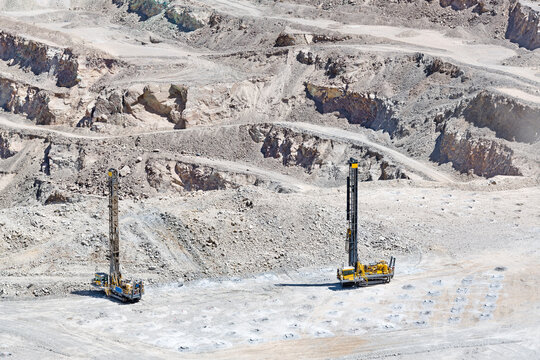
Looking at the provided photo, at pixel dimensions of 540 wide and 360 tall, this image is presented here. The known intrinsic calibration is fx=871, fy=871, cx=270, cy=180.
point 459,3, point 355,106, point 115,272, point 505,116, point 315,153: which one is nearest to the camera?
point 115,272

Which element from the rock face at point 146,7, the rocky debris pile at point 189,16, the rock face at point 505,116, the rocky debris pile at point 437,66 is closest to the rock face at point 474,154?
the rock face at point 505,116

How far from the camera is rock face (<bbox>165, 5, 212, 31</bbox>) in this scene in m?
68.9

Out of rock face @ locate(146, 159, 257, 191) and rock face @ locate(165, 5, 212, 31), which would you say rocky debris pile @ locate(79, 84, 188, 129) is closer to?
rock face @ locate(146, 159, 257, 191)

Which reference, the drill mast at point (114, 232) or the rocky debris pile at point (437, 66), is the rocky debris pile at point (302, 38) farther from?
the drill mast at point (114, 232)

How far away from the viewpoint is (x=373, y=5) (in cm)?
6706

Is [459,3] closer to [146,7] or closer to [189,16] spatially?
[189,16]

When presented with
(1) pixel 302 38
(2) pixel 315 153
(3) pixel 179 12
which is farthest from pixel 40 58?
(2) pixel 315 153

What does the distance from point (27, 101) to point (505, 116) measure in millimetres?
31262

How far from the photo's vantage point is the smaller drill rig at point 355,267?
2766cm

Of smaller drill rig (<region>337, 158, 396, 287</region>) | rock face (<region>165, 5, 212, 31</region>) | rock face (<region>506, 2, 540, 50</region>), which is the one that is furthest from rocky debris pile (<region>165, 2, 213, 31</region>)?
smaller drill rig (<region>337, 158, 396, 287</region>)

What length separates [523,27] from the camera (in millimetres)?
59750

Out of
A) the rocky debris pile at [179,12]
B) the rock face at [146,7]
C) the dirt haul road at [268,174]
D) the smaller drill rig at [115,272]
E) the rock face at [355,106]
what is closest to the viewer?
the dirt haul road at [268,174]

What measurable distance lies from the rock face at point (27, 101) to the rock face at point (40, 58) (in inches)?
74.0

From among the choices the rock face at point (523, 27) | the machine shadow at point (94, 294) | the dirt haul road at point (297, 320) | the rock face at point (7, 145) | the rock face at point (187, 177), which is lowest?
the rock face at point (7, 145)
